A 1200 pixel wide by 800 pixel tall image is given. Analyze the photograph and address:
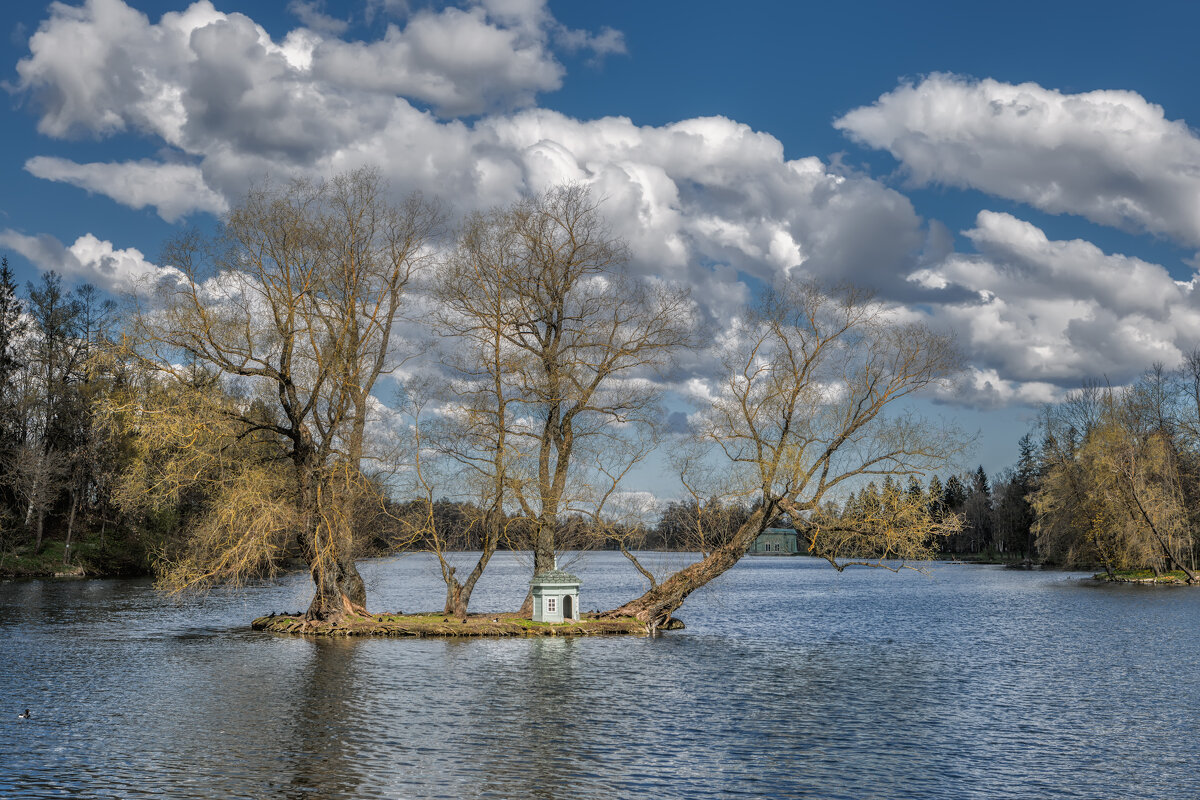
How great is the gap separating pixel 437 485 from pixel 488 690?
457 inches

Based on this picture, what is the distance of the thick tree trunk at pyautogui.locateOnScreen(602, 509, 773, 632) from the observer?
118 feet

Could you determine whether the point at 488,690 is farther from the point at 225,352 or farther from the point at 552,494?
the point at 225,352

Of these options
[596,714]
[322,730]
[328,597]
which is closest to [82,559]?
[328,597]

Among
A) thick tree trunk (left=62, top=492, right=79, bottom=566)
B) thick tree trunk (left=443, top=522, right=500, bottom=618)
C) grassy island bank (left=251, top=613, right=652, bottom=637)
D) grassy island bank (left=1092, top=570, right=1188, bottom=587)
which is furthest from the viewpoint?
grassy island bank (left=1092, top=570, right=1188, bottom=587)

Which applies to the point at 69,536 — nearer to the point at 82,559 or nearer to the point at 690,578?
the point at 82,559

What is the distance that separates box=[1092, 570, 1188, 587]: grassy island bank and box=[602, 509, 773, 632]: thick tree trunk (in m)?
51.9

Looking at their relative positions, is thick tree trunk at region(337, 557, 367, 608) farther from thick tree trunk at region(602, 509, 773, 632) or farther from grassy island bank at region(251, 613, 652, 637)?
thick tree trunk at region(602, 509, 773, 632)

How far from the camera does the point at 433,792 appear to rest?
51.0ft

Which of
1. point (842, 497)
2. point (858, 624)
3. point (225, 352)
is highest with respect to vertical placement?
point (225, 352)

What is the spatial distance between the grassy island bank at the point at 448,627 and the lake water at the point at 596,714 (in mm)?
538

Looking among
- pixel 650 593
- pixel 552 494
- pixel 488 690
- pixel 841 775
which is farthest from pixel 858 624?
pixel 841 775

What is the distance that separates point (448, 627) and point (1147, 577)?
212 ft

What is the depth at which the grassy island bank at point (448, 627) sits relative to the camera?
34031 mm

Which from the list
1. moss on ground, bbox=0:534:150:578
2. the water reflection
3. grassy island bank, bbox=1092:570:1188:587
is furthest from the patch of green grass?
moss on ground, bbox=0:534:150:578
